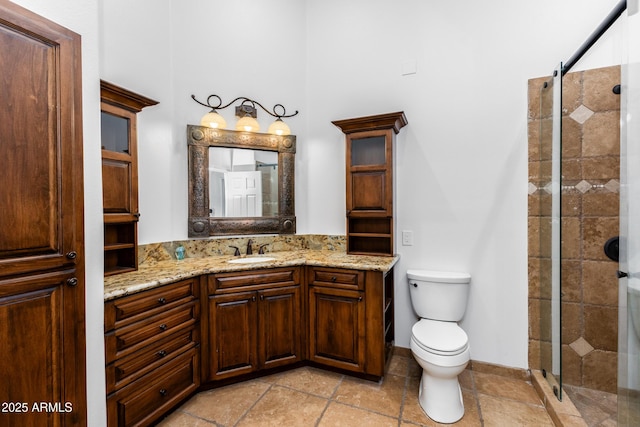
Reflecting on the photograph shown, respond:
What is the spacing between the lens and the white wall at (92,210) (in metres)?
1.34

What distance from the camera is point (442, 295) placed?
2203 mm

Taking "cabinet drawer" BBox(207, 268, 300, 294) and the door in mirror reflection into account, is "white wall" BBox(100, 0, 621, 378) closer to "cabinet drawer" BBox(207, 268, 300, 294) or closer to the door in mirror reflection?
the door in mirror reflection

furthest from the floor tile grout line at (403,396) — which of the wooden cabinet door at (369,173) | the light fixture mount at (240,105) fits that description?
the light fixture mount at (240,105)

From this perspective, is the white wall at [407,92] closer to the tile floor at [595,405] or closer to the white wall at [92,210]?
the tile floor at [595,405]

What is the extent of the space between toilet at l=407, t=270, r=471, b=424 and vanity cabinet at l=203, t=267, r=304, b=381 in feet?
2.87

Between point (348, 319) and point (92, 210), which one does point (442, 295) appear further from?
point (92, 210)

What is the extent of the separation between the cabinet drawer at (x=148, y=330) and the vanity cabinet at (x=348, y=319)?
2.76ft

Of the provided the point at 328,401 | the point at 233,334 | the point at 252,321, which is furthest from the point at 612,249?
the point at 233,334

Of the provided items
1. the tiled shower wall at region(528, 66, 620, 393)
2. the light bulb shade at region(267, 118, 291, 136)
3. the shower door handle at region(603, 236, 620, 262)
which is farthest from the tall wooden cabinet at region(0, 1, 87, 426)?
the shower door handle at region(603, 236, 620, 262)

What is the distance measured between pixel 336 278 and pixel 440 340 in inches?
30.1

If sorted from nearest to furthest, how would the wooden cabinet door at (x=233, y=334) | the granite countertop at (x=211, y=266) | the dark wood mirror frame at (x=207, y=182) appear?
the granite countertop at (x=211, y=266), the wooden cabinet door at (x=233, y=334), the dark wood mirror frame at (x=207, y=182)

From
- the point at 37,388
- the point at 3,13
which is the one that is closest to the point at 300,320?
the point at 37,388

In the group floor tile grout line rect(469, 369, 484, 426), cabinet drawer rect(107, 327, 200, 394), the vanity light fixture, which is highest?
the vanity light fixture

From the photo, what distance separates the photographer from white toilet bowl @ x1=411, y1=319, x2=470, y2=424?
174cm
